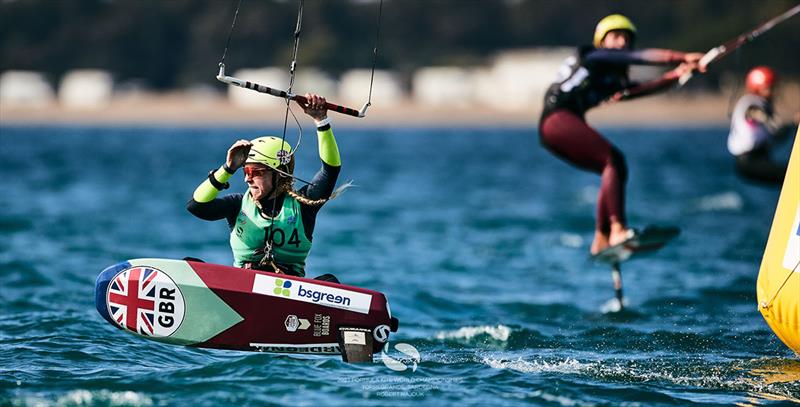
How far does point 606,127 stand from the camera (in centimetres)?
10675

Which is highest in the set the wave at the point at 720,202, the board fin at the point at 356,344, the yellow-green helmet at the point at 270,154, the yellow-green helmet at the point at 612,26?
the wave at the point at 720,202

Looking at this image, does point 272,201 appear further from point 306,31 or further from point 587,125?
point 306,31

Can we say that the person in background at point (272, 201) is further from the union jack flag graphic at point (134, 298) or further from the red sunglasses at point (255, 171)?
the union jack flag graphic at point (134, 298)

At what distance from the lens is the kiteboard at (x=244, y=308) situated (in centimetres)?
895

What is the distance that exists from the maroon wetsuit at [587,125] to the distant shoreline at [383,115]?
308 feet

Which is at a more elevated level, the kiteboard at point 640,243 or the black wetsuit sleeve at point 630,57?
the black wetsuit sleeve at point 630,57

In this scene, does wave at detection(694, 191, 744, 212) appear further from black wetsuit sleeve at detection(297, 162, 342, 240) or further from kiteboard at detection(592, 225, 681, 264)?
black wetsuit sleeve at detection(297, 162, 342, 240)

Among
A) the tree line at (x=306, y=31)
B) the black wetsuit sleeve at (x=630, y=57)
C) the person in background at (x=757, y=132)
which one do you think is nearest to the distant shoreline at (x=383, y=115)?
the tree line at (x=306, y=31)

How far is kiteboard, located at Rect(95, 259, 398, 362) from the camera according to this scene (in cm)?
895

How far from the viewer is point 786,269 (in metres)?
9.12

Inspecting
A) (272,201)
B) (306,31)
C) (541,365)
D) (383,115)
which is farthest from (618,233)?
(306,31)

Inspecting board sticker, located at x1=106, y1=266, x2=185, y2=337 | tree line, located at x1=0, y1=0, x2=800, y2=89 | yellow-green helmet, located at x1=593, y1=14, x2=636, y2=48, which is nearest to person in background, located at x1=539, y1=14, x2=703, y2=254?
yellow-green helmet, located at x1=593, y1=14, x2=636, y2=48

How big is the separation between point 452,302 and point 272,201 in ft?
17.3

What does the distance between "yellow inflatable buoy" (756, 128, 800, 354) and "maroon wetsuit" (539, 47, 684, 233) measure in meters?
2.44
